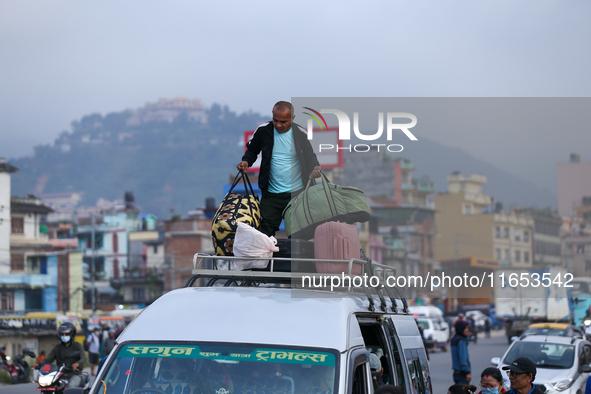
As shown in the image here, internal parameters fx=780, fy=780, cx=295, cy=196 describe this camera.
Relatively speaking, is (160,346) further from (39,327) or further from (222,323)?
(39,327)

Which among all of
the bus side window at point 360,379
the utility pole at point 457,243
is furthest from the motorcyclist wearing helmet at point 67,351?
the bus side window at point 360,379

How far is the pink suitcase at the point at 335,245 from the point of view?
5.32 metres

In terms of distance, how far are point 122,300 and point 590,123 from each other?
91.3 m

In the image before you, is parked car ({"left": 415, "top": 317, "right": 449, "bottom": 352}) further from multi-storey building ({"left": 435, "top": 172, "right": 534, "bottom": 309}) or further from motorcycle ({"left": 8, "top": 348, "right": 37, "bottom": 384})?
multi-storey building ({"left": 435, "top": 172, "right": 534, "bottom": 309})

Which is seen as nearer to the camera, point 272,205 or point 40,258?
point 272,205

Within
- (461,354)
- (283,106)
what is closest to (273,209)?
(283,106)

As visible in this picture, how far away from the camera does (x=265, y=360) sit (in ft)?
14.9

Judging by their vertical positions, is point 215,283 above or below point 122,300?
above

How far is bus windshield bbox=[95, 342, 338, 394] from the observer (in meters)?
4.46

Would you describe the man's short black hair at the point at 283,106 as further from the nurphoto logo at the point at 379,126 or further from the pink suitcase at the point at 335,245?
the pink suitcase at the point at 335,245

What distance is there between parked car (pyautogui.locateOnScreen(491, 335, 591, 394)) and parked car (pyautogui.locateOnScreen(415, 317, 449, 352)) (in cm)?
2023

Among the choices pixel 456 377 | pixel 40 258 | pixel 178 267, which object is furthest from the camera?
pixel 178 267

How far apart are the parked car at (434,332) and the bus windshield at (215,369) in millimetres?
32681

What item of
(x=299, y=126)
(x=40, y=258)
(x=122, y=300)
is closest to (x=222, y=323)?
(x=299, y=126)
